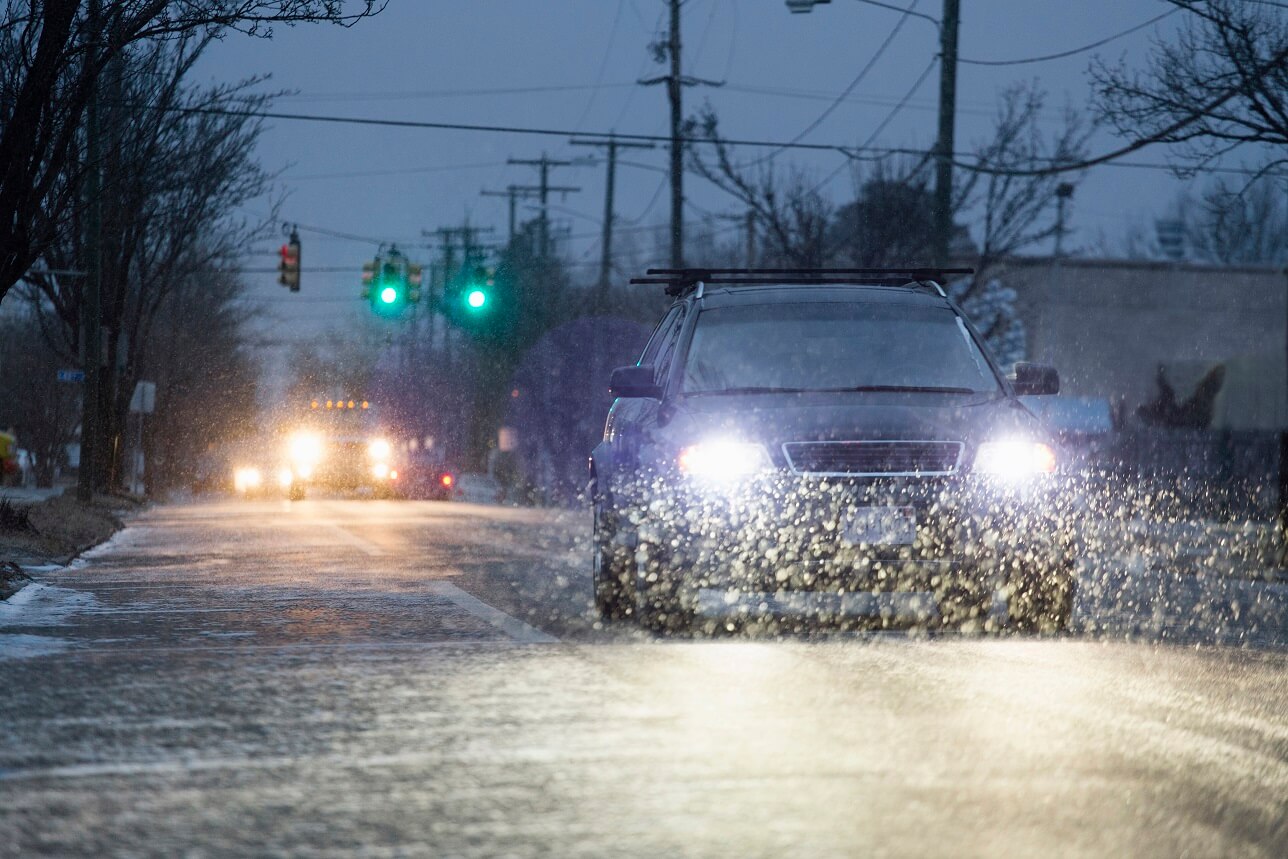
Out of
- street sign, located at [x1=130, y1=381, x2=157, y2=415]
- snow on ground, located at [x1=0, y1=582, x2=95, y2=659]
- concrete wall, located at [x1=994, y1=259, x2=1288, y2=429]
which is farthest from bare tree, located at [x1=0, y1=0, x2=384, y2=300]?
concrete wall, located at [x1=994, y1=259, x2=1288, y2=429]

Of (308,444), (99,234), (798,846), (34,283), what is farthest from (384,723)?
(308,444)

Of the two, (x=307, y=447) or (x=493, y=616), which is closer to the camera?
(x=493, y=616)

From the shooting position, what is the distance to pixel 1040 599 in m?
9.12

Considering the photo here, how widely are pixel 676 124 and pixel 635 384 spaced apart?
28.9m

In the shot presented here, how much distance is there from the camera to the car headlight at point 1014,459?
9047mm

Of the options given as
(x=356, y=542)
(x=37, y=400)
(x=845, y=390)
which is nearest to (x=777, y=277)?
(x=845, y=390)

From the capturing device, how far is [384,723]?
6.09m

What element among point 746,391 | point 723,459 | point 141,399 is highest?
point 141,399

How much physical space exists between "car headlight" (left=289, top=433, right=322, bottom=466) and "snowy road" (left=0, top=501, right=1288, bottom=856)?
32.9 meters

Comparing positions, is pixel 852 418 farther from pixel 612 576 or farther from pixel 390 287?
pixel 390 287

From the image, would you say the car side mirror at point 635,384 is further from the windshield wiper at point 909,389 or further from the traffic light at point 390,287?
the traffic light at point 390,287

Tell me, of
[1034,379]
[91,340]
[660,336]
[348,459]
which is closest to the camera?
[1034,379]

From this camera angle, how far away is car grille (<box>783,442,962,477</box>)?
8984 mm

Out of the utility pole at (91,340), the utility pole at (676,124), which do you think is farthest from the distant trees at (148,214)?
the utility pole at (676,124)
